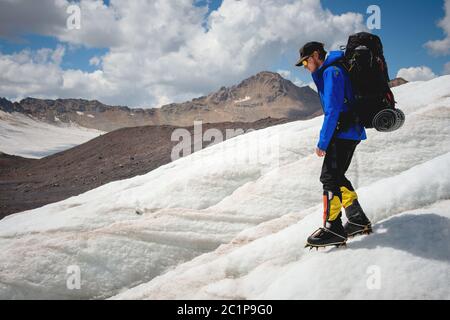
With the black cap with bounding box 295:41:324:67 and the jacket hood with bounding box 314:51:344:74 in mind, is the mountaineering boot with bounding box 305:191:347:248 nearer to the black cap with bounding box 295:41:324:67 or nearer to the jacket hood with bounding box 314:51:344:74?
the jacket hood with bounding box 314:51:344:74

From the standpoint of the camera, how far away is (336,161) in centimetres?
451

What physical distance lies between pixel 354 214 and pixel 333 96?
1607mm

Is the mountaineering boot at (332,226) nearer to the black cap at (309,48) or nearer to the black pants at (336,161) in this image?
the black pants at (336,161)

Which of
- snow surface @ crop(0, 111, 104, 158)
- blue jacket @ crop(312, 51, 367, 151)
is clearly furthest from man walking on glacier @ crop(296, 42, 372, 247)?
snow surface @ crop(0, 111, 104, 158)

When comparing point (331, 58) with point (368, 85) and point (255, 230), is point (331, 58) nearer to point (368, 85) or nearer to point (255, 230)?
point (368, 85)

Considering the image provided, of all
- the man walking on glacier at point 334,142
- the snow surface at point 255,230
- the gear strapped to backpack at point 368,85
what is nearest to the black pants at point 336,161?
the man walking on glacier at point 334,142

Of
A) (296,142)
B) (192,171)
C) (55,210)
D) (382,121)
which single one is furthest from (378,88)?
(55,210)

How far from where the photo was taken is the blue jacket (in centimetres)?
424

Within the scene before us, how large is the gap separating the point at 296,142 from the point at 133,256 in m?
4.76

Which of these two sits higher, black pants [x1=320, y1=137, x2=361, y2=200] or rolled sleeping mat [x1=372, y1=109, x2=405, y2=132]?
rolled sleeping mat [x1=372, y1=109, x2=405, y2=132]

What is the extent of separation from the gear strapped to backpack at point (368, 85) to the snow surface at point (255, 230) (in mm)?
1563

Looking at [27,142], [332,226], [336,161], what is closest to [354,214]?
[332,226]

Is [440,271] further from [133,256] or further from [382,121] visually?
[133,256]

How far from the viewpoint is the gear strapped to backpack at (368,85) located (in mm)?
4215
